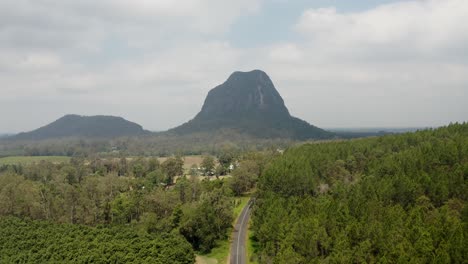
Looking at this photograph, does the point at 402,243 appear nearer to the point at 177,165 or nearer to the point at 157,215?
the point at 157,215

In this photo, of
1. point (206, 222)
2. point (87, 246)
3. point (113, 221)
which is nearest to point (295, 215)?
point (206, 222)

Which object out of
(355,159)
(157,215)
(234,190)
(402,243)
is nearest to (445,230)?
(402,243)

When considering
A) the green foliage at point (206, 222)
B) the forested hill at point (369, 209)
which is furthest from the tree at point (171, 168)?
the green foliage at point (206, 222)

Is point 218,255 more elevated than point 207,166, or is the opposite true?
point 207,166

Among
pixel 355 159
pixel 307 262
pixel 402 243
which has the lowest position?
pixel 307 262

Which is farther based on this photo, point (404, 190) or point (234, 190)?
point (234, 190)

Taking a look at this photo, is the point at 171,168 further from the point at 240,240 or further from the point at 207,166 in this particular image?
the point at 240,240

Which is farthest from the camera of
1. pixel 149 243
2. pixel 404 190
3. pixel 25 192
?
pixel 25 192
